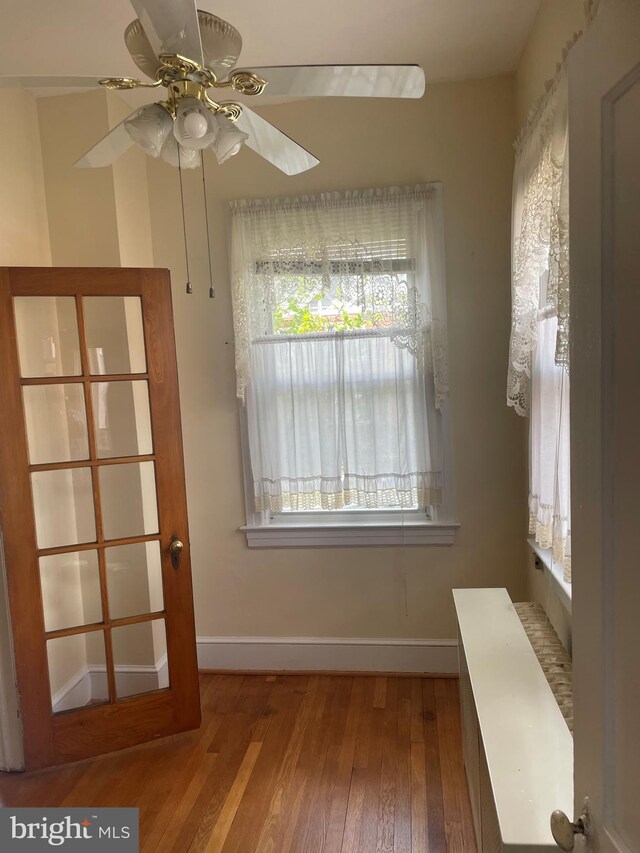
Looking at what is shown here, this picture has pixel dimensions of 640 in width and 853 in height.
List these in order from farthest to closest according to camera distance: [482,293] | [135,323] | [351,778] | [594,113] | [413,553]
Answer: [413,553], [482,293], [135,323], [351,778], [594,113]

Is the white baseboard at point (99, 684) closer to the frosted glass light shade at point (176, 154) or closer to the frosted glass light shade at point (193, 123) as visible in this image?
the frosted glass light shade at point (176, 154)

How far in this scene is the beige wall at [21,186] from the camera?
246 centimetres

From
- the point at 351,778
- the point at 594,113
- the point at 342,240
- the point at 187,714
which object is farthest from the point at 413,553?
the point at 594,113

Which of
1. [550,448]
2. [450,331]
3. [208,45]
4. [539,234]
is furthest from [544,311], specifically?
[208,45]

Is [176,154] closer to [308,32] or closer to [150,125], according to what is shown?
[150,125]

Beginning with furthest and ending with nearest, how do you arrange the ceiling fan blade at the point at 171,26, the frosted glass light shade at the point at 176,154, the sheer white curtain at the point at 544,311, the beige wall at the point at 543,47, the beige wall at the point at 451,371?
the beige wall at the point at 451,371 < the beige wall at the point at 543,47 < the sheer white curtain at the point at 544,311 < the frosted glass light shade at the point at 176,154 < the ceiling fan blade at the point at 171,26

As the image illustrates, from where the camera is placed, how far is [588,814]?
0.90m

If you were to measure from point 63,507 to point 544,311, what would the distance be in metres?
2.12

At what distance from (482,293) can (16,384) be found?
2.12 meters

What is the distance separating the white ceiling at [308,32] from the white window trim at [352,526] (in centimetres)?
156

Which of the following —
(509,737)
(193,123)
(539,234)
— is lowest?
(509,737)

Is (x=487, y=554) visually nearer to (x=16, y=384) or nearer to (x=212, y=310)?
(x=212, y=310)

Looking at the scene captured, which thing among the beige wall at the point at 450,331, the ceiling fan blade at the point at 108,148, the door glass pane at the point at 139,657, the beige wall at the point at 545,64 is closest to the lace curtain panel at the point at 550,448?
the beige wall at the point at 545,64

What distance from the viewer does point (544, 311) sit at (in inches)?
79.2
